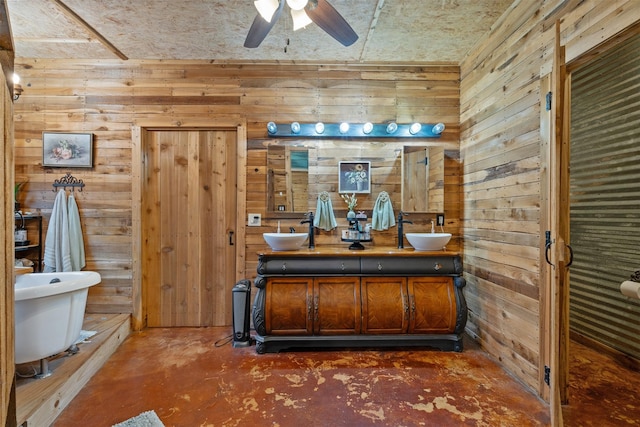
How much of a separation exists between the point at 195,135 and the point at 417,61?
95.8 inches

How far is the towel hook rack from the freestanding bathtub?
1347 millimetres

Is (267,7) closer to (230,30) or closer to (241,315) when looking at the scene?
(230,30)

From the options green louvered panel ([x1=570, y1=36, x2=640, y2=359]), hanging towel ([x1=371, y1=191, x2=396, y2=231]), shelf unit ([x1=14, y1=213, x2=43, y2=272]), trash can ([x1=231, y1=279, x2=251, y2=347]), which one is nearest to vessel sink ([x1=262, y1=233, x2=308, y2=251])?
trash can ([x1=231, y1=279, x2=251, y2=347])

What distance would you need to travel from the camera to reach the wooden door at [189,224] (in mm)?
2936

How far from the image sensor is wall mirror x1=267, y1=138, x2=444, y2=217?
2.89m

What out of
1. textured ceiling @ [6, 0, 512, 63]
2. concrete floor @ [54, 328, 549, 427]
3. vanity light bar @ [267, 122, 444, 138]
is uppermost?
textured ceiling @ [6, 0, 512, 63]

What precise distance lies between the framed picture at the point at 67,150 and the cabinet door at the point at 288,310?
2.33 metres

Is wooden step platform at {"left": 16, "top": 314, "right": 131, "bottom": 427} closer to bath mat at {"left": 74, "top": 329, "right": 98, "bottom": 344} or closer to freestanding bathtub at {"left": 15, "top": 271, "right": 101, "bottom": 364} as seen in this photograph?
bath mat at {"left": 74, "top": 329, "right": 98, "bottom": 344}

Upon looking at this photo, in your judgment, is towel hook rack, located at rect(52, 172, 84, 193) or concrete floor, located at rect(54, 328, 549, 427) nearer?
concrete floor, located at rect(54, 328, 549, 427)

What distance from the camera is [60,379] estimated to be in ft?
5.88

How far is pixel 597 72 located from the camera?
2385mm

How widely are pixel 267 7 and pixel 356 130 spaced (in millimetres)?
1510

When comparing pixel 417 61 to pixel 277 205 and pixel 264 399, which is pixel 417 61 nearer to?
pixel 277 205

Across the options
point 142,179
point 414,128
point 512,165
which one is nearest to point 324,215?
point 414,128
